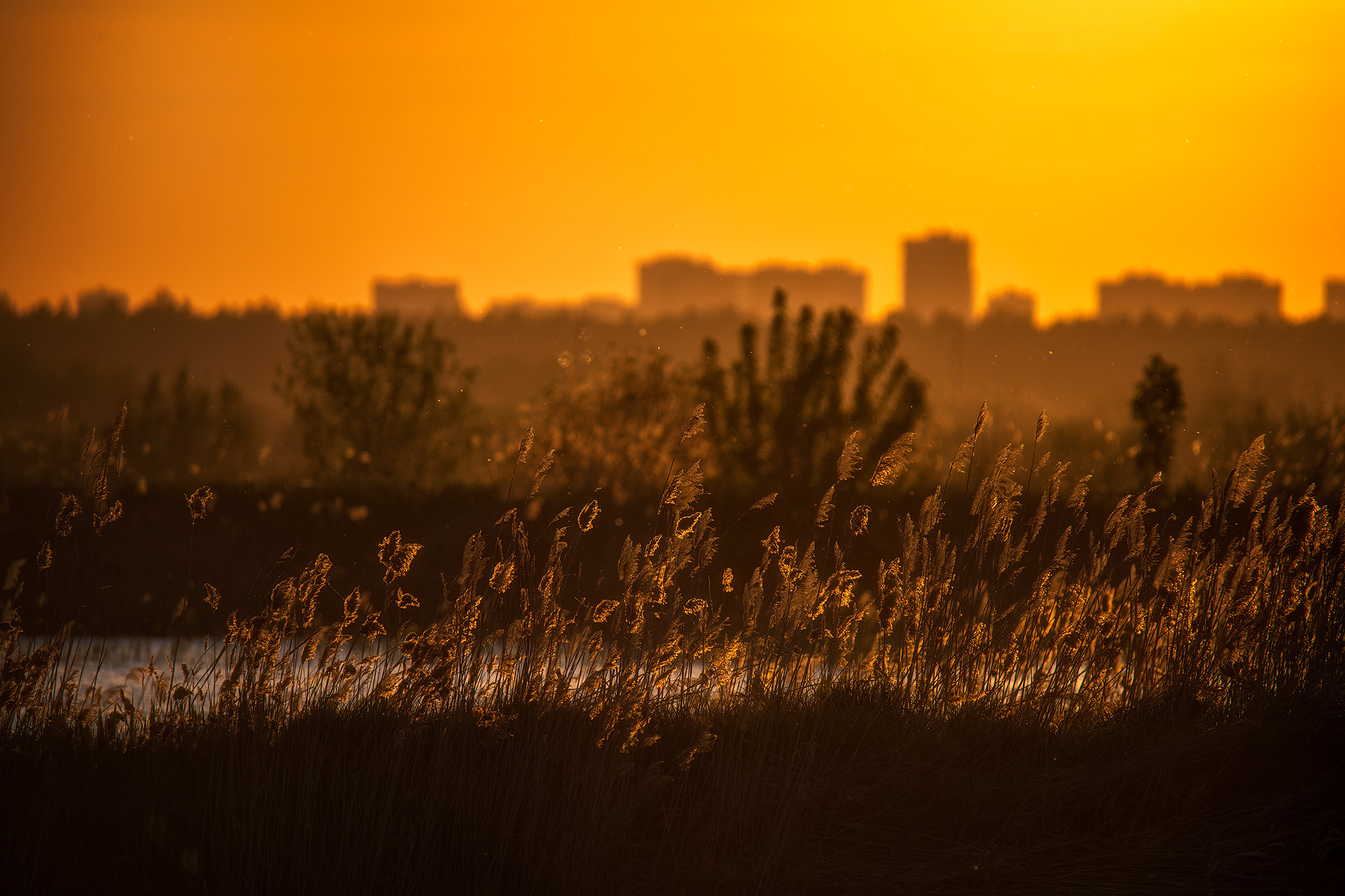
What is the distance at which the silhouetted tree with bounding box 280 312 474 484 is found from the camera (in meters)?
17.0

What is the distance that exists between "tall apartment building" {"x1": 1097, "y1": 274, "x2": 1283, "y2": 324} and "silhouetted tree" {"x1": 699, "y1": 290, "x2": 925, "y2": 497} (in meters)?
98.3

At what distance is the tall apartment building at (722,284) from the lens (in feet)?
390

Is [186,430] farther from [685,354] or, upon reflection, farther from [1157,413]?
[685,354]

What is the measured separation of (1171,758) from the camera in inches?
175

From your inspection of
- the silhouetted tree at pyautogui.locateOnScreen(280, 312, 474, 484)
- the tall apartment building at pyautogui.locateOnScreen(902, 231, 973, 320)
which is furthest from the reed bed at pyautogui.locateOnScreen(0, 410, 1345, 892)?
the tall apartment building at pyautogui.locateOnScreen(902, 231, 973, 320)

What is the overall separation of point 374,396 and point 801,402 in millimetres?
6950

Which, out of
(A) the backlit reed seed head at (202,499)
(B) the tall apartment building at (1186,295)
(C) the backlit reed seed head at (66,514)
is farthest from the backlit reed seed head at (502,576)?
(B) the tall apartment building at (1186,295)

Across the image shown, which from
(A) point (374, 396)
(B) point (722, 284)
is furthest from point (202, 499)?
(B) point (722, 284)

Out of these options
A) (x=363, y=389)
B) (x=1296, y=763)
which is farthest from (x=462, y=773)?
(x=363, y=389)

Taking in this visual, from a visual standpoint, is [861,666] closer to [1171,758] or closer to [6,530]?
[1171,758]

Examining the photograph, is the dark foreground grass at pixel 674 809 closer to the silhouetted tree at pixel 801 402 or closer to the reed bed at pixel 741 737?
the reed bed at pixel 741 737

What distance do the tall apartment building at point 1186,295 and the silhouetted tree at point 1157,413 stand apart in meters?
95.9

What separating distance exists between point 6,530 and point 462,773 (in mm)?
10118

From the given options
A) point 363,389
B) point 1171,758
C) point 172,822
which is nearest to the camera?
point 172,822
